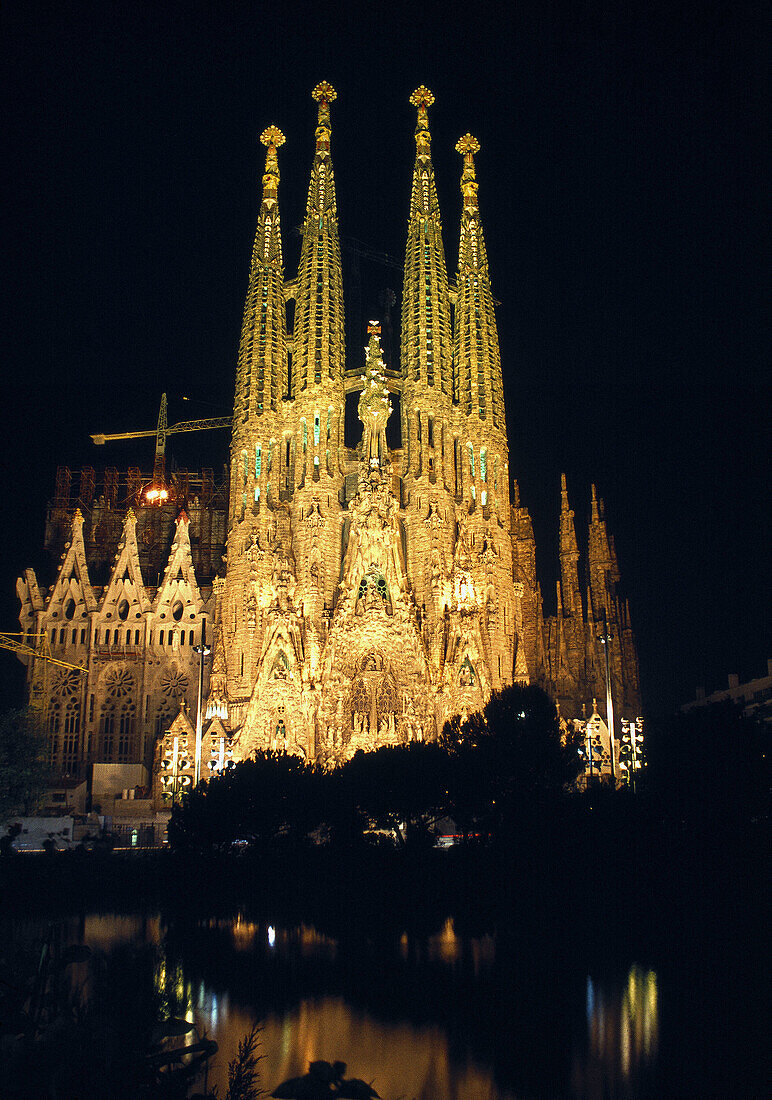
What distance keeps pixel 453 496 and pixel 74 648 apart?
107ft

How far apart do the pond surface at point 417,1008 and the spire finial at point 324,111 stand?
67.9 m

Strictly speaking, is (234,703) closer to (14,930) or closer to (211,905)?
(211,905)

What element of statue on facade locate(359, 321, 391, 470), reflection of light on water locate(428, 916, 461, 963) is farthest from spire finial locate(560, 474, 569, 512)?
reflection of light on water locate(428, 916, 461, 963)

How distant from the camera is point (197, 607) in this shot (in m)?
71.4

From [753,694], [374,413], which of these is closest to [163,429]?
[374,413]

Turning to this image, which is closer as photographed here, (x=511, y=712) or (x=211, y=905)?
(x=211, y=905)

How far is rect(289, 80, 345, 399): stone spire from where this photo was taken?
68.1 m

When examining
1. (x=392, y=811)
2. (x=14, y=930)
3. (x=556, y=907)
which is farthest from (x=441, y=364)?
(x=14, y=930)

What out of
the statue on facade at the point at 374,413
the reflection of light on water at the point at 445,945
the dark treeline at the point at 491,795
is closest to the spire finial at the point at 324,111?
the statue on facade at the point at 374,413

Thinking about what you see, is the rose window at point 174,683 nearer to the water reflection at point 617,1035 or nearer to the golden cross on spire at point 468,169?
the golden cross on spire at point 468,169

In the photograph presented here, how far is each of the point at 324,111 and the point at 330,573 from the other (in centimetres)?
4142

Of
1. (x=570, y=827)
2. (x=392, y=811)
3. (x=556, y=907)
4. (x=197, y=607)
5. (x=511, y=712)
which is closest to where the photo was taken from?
(x=556, y=907)

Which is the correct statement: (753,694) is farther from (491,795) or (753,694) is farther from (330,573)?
(491,795)

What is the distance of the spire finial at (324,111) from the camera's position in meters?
75.1
